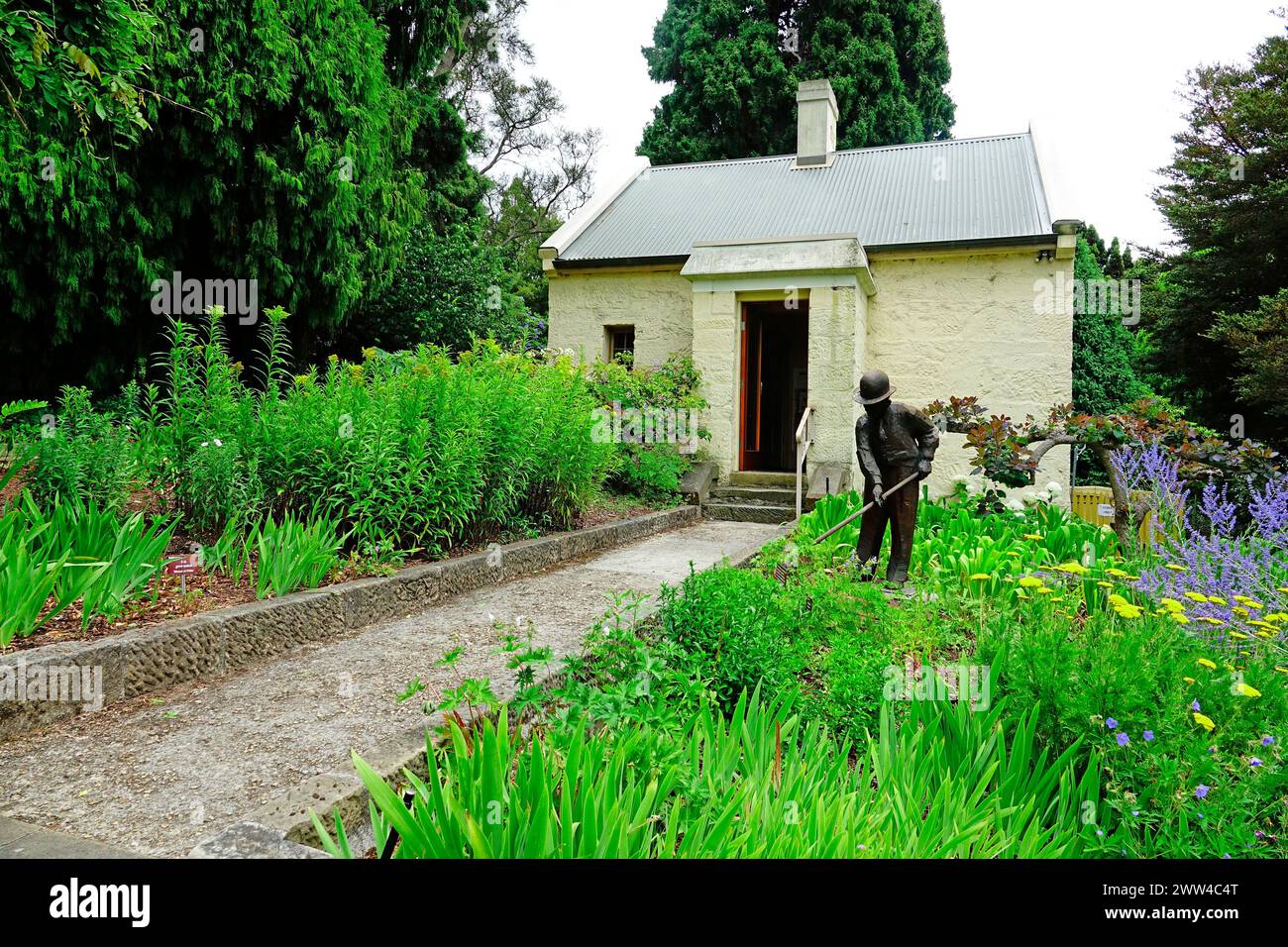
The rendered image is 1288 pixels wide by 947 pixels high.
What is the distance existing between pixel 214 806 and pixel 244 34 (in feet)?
34.0

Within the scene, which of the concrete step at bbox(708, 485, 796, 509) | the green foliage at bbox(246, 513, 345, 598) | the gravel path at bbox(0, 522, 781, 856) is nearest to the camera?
the gravel path at bbox(0, 522, 781, 856)

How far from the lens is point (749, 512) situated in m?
9.84

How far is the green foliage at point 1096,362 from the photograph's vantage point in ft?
48.0

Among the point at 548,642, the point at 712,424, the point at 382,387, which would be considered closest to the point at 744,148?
the point at 712,424

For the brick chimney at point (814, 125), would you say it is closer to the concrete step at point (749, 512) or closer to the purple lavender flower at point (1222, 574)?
the concrete step at point (749, 512)

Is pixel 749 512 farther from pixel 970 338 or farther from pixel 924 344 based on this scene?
pixel 970 338

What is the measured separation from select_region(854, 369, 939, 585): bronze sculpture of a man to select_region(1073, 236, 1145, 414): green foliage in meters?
11.3

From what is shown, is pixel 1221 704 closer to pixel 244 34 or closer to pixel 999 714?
pixel 999 714

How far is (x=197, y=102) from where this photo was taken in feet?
30.8

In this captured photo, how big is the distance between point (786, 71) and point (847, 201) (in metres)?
8.49

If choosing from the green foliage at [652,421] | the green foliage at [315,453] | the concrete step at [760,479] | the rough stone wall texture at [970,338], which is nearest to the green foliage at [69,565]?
the green foliage at [315,453]

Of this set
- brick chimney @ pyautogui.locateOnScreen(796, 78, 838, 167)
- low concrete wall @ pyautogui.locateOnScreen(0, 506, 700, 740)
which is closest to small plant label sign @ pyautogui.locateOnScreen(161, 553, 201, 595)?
low concrete wall @ pyautogui.locateOnScreen(0, 506, 700, 740)

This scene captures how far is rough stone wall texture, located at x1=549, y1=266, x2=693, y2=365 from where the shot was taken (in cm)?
1309

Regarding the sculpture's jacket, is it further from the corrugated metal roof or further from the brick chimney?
the brick chimney
